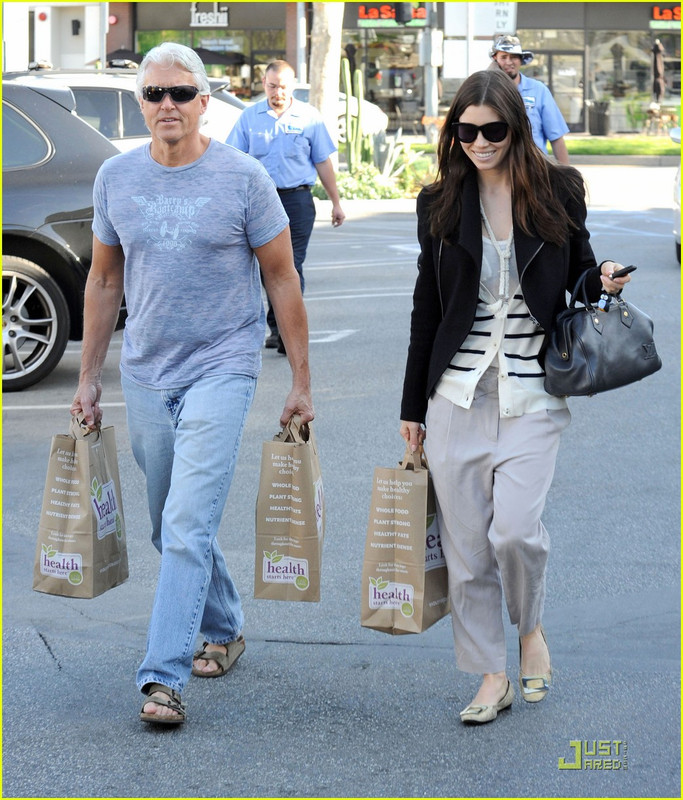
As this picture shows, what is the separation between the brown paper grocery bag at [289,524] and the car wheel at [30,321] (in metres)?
5.03

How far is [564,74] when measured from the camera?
4275cm

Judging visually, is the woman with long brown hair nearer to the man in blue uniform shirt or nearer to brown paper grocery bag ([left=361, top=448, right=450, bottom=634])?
brown paper grocery bag ([left=361, top=448, right=450, bottom=634])

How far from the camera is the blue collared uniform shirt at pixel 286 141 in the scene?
32.2ft

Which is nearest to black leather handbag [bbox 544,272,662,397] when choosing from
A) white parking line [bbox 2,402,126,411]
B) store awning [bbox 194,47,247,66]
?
white parking line [bbox 2,402,126,411]

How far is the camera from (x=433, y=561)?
4.17 m

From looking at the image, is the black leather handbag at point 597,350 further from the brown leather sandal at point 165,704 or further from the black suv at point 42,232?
the black suv at point 42,232

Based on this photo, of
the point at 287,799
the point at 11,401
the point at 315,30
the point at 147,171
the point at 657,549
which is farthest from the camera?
the point at 315,30

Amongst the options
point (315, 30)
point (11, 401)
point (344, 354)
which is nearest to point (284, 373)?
point (344, 354)

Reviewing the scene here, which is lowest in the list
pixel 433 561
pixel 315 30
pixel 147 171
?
pixel 433 561

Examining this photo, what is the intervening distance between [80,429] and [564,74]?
40.5m

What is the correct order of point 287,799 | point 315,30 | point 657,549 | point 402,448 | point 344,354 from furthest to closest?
point 315,30 → point 344,354 → point 402,448 → point 657,549 → point 287,799

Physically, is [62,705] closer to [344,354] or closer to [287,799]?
[287,799]

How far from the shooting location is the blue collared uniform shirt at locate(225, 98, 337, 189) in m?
9.83

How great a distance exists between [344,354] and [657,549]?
15.6ft
